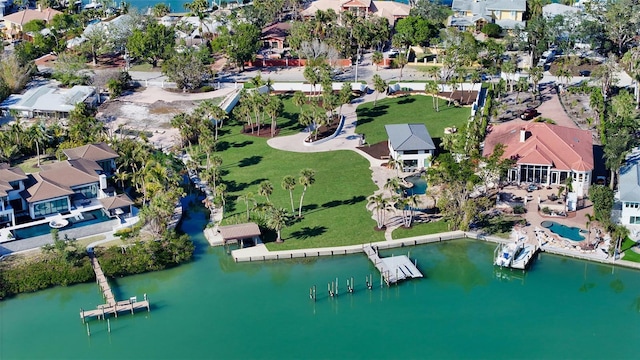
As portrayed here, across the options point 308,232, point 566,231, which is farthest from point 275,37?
point 566,231

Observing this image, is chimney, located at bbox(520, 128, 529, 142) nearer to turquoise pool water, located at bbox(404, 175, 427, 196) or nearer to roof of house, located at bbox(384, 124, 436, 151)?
roof of house, located at bbox(384, 124, 436, 151)

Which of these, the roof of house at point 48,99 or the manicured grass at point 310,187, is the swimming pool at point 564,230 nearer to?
the manicured grass at point 310,187

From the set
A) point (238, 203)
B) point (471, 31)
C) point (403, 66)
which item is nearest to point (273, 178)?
point (238, 203)

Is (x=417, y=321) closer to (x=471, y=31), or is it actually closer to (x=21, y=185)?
(x=21, y=185)

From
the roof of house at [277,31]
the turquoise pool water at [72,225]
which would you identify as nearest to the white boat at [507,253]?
the turquoise pool water at [72,225]

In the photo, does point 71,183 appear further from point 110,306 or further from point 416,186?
point 416,186

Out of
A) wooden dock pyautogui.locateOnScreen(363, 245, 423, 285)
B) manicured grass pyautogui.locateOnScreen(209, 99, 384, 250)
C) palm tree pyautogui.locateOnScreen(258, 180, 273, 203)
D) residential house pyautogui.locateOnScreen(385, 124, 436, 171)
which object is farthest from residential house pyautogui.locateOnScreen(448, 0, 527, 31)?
wooden dock pyautogui.locateOnScreen(363, 245, 423, 285)

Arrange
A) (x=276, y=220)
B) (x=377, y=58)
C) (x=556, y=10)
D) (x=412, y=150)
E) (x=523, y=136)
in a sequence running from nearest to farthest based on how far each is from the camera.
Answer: (x=276, y=220)
(x=523, y=136)
(x=412, y=150)
(x=377, y=58)
(x=556, y=10)
